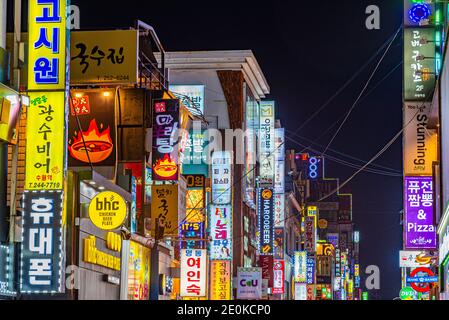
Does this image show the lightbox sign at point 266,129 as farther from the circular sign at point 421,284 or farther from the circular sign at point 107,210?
the circular sign at point 107,210

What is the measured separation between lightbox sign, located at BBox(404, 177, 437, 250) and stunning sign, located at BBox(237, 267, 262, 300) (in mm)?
16562

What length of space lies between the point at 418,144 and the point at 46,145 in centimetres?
1758

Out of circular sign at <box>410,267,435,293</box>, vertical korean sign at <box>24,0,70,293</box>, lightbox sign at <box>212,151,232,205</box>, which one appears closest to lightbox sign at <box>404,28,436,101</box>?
circular sign at <box>410,267,435,293</box>

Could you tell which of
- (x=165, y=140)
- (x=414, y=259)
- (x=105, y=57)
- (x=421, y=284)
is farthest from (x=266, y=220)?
(x=105, y=57)

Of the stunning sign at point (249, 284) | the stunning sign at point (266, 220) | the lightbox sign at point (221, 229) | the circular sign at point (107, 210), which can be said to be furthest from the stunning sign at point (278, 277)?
the circular sign at point (107, 210)

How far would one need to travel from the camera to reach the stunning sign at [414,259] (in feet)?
118

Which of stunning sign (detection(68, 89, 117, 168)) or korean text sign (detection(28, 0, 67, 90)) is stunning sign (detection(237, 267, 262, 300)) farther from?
korean text sign (detection(28, 0, 67, 90))

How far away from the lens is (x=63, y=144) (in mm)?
20969

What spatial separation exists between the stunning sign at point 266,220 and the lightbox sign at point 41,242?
44.1 m

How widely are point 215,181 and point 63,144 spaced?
Result: 31325mm

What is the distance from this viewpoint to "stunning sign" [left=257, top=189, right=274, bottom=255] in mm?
64625

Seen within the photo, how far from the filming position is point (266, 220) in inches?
2552

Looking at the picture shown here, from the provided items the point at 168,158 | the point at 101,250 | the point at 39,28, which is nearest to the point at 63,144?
the point at 39,28
